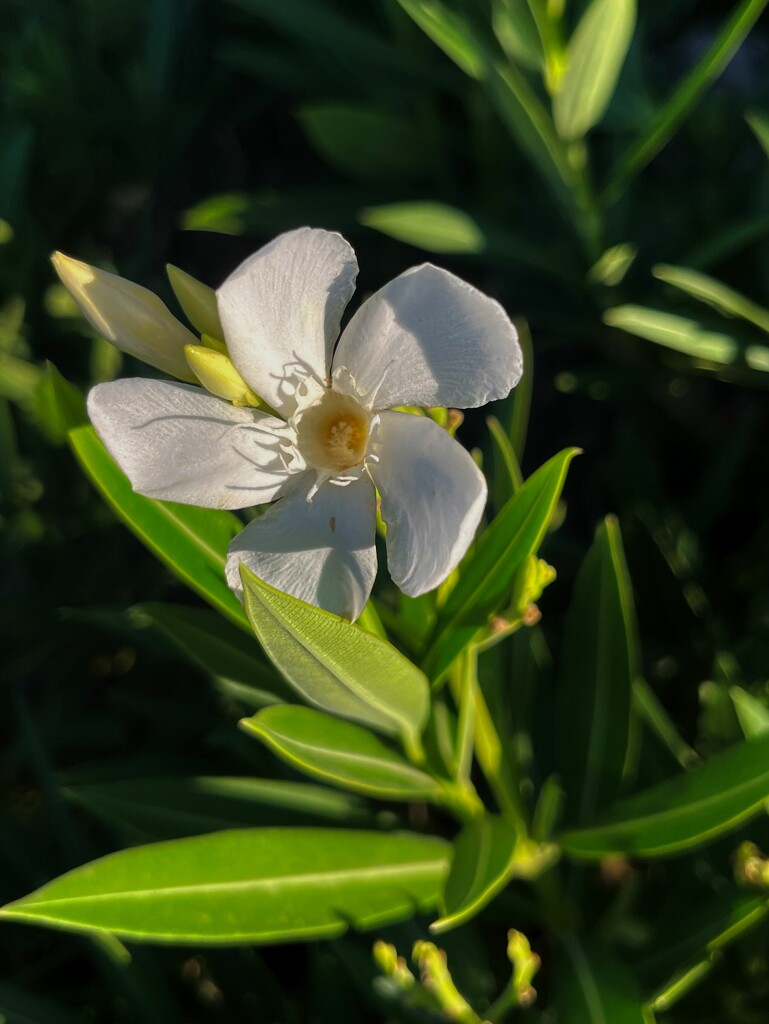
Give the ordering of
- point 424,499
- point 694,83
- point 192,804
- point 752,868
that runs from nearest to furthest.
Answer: point 424,499, point 752,868, point 694,83, point 192,804

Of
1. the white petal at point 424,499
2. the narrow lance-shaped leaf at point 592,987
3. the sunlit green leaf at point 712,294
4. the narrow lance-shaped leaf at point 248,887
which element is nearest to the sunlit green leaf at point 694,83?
the sunlit green leaf at point 712,294

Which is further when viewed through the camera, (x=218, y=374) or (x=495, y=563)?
(x=495, y=563)

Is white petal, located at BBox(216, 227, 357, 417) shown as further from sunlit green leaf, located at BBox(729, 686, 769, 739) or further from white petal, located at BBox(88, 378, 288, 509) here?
sunlit green leaf, located at BBox(729, 686, 769, 739)

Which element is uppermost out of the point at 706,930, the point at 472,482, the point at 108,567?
the point at 472,482

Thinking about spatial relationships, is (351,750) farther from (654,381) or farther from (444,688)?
(654,381)

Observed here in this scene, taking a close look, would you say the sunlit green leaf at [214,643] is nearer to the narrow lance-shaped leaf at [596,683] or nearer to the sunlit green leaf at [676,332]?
the narrow lance-shaped leaf at [596,683]

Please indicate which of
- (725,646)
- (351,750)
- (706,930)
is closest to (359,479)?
(351,750)

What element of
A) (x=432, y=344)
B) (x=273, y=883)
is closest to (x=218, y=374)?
(x=432, y=344)

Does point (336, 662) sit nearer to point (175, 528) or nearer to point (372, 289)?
point (175, 528)
